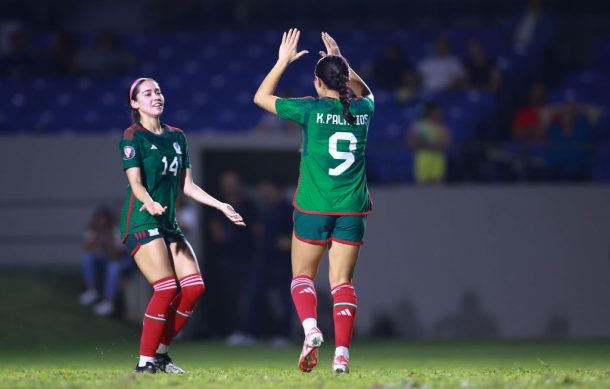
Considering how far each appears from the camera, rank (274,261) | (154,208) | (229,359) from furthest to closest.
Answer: (274,261)
(229,359)
(154,208)

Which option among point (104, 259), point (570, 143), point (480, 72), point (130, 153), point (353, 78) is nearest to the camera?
point (130, 153)

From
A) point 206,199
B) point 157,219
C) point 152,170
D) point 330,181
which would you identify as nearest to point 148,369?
point 157,219

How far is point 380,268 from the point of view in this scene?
17.6 meters

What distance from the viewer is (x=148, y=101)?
9.09 m

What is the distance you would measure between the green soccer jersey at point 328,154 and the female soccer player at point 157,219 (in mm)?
653

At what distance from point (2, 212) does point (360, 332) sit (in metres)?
6.20

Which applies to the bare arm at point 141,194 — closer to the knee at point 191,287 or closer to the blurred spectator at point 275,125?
the knee at point 191,287

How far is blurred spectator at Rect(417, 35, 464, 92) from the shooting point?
2062cm

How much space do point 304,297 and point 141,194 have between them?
1.48 m

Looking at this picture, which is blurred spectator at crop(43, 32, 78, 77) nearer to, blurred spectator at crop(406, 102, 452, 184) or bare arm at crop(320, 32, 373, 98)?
blurred spectator at crop(406, 102, 452, 184)

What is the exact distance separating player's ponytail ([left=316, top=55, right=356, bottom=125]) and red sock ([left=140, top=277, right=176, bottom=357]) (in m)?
1.83

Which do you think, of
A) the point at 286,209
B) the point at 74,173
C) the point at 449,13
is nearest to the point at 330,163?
the point at 286,209

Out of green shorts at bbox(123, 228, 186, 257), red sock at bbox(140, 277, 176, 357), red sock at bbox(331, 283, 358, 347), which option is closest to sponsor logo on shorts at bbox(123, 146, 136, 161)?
green shorts at bbox(123, 228, 186, 257)

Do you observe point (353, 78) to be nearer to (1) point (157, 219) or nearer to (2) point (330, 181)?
(2) point (330, 181)
